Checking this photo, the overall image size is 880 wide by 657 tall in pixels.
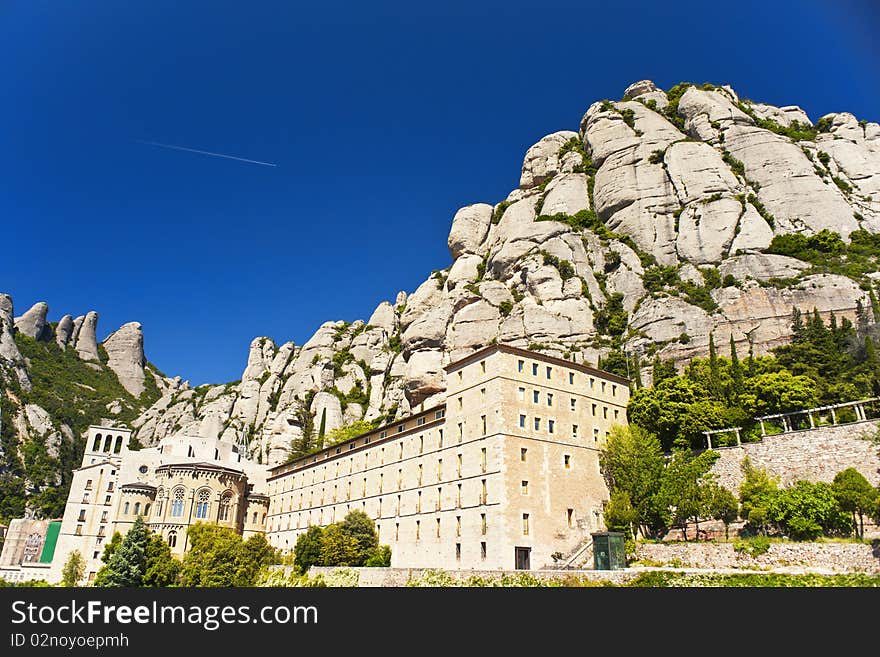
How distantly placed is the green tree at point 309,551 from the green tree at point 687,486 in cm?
2964

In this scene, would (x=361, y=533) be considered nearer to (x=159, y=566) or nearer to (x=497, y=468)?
(x=497, y=468)

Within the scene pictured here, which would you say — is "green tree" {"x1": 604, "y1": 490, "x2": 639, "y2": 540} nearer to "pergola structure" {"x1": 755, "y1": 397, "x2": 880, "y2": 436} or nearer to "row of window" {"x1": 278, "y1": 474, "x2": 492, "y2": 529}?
"row of window" {"x1": 278, "y1": 474, "x2": 492, "y2": 529}

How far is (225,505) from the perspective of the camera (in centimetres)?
7288

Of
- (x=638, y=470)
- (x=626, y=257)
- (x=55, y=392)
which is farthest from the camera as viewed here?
(x=55, y=392)

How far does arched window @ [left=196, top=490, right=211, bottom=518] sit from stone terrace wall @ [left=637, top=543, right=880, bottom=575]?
5460 cm

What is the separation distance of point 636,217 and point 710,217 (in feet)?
38.7

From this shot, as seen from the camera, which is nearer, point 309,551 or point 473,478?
point 473,478

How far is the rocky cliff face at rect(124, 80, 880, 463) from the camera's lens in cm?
6862

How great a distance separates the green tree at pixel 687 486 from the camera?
3809 centimetres

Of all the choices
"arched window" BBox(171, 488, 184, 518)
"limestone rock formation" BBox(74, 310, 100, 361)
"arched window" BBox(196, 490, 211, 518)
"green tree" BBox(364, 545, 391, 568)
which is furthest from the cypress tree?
"limestone rock formation" BBox(74, 310, 100, 361)

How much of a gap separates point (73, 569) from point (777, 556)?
77478 millimetres

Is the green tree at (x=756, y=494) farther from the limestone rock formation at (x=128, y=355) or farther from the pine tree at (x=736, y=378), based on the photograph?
the limestone rock formation at (x=128, y=355)

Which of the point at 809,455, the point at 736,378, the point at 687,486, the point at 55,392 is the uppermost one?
the point at 55,392

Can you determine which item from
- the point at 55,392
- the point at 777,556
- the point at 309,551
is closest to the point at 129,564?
the point at 309,551
